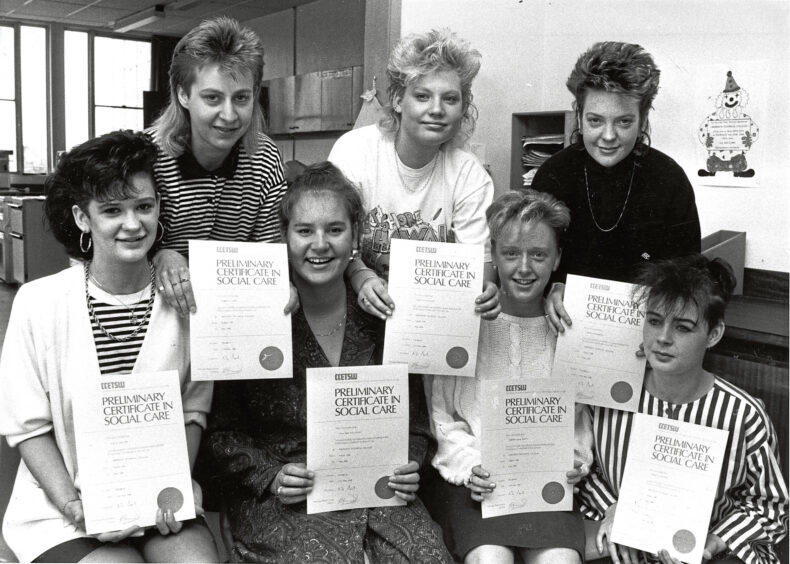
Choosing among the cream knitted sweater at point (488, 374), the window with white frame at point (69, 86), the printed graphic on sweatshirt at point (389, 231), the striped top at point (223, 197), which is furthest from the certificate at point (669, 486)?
the window with white frame at point (69, 86)

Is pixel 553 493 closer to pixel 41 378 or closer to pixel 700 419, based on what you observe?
pixel 700 419

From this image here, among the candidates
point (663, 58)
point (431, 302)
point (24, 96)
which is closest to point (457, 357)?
point (431, 302)

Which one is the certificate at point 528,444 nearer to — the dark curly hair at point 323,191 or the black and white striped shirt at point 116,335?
the dark curly hair at point 323,191

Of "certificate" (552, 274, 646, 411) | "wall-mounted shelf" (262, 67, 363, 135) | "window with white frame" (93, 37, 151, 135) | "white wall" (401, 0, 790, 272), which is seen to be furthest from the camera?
"window with white frame" (93, 37, 151, 135)

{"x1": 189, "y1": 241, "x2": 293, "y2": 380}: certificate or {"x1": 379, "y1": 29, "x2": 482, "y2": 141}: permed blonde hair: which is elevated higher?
Result: {"x1": 379, "y1": 29, "x2": 482, "y2": 141}: permed blonde hair

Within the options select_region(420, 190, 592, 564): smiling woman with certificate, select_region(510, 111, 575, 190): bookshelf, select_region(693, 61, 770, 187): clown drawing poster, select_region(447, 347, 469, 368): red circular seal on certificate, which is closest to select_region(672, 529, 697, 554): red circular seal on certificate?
select_region(420, 190, 592, 564): smiling woman with certificate

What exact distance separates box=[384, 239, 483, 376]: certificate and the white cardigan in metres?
0.60

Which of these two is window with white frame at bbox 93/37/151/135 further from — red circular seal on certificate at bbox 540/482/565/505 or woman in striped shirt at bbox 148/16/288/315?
red circular seal on certificate at bbox 540/482/565/505

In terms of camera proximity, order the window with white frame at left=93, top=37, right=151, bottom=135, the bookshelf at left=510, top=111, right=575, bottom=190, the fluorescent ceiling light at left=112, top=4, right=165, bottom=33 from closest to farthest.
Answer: the bookshelf at left=510, top=111, right=575, bottom=190
the fluorescent ceiling light at left=112, top=4, right=165, bottom=33
the window with white frame at left=93, top=37, right=151, bottom=135

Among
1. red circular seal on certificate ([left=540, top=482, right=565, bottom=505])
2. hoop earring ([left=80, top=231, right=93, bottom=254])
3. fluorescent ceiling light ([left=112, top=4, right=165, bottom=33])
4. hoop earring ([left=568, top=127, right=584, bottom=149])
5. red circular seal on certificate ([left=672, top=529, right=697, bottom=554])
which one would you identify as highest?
fluorescent ceiling light ([left=112, top=4, right=165, bottom=33])

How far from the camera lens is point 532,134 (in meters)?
3.77

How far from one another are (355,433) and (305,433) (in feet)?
0.69

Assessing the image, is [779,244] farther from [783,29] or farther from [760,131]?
[783,29]

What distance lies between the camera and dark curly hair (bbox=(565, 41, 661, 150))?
6.28ft
